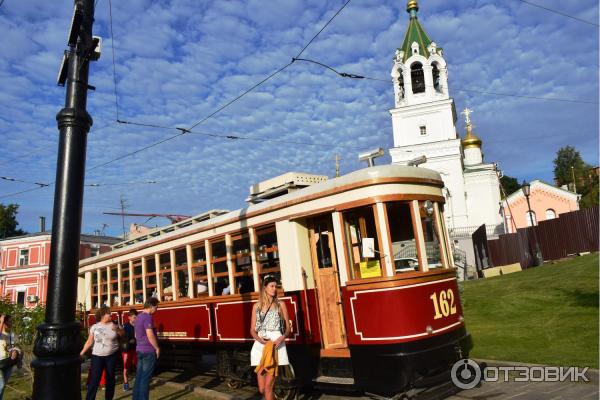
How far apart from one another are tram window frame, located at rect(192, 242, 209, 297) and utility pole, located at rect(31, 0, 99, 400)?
17.5 feet

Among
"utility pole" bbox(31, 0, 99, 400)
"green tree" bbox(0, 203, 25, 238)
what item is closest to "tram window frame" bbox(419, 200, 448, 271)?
"utility pole" bbox(31, 0, 99, 400)

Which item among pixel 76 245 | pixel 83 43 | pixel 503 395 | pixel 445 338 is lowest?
pixel 503 395

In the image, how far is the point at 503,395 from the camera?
20.0 ft

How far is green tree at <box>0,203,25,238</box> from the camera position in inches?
2233

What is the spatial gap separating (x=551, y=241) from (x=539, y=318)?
17.1 metres

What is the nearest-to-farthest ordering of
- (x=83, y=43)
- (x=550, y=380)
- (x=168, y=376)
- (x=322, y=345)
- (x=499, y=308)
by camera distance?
(x=83, y=43) < (x=550, y=380) < (x=322, y=345) < (x=168, y=376) < (x=499, y=308)

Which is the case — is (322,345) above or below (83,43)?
below

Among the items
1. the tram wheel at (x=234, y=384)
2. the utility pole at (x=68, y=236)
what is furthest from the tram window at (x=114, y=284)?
the utility pole at (x=68, y=236)

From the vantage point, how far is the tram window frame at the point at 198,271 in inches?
362

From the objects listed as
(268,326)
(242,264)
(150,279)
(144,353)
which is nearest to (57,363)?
(268,326)

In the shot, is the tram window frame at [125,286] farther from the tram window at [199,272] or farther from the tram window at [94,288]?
the tram window at [199,272]

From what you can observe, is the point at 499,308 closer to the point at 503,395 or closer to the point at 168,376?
the point at 503,395

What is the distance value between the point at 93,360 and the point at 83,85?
4538 millimetres

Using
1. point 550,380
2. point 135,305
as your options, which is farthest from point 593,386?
point 135,305
